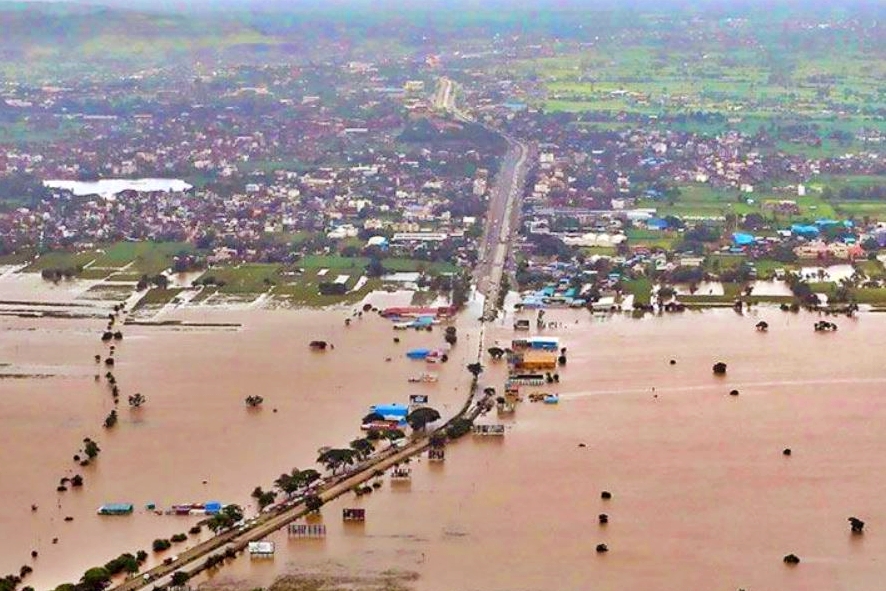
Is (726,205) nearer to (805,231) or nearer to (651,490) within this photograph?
(805,231)

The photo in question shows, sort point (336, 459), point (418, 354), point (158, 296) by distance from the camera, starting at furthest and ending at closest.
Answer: point (158, 296), point (418, 354), point (336, 459)

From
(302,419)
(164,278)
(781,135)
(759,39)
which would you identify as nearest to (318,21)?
(759,39)

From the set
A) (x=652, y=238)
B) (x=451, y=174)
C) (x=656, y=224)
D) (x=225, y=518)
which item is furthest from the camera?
(x=451, y=174)

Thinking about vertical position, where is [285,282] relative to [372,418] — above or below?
above

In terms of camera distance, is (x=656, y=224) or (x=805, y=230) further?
(x=656, y=224)

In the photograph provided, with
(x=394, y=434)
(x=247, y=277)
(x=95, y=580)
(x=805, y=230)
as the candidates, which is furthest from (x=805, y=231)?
(x=95, y=580)

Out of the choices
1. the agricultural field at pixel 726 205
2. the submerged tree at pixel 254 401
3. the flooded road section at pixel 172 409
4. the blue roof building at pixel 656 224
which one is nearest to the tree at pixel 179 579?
the flooded road section at pixel 172 409
